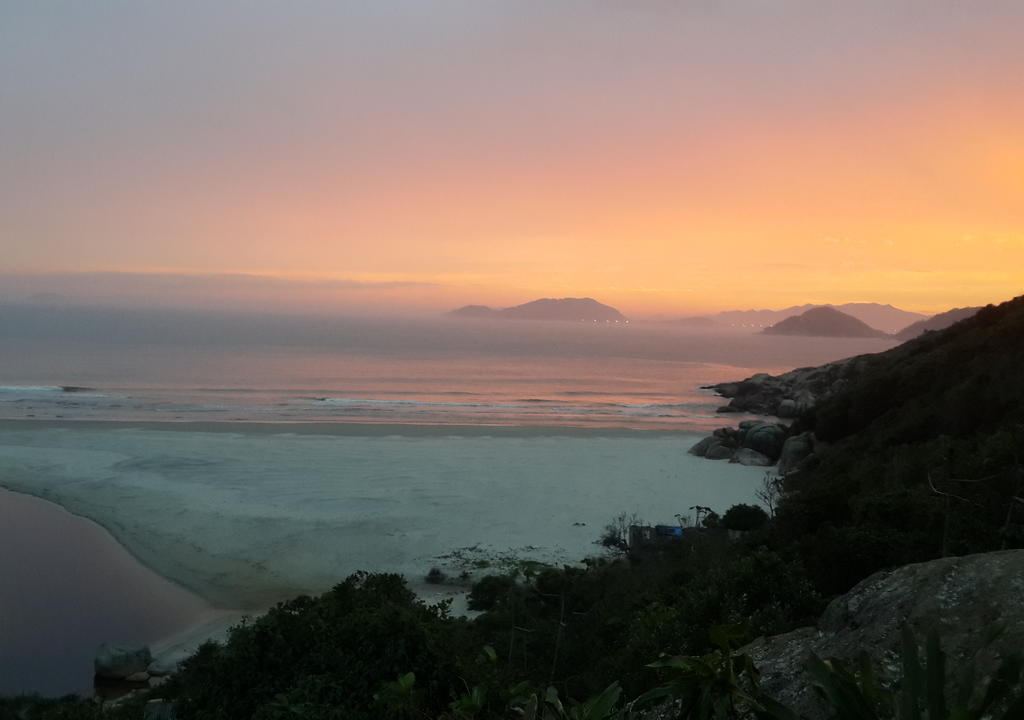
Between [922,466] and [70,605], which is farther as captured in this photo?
[70,605]

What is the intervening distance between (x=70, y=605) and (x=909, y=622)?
713 inches

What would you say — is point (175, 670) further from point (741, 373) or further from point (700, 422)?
point (741, 373)

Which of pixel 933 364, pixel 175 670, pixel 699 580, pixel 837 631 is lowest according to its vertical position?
pixel 175 670

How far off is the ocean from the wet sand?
0.24ft

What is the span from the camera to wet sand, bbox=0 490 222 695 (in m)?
13.2

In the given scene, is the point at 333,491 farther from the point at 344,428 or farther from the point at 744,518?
the point at 744,518

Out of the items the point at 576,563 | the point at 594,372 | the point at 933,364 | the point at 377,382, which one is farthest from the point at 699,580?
the point at 594,372

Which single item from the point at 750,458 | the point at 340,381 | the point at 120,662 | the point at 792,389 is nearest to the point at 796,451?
the point at 750,458

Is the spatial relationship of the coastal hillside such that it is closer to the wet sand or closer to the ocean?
the ocean

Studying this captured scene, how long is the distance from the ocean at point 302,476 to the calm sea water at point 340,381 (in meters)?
0.45

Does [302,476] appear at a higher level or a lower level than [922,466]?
lower

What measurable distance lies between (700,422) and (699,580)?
42067 millimetres

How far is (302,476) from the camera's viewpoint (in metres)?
27.5

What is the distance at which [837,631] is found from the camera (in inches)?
217
